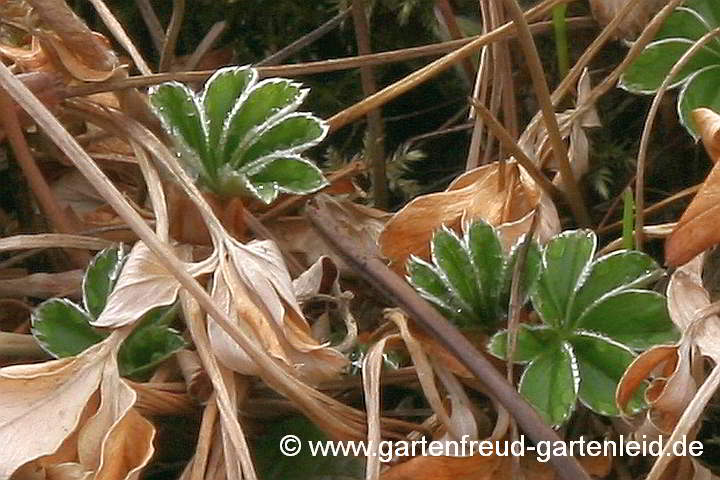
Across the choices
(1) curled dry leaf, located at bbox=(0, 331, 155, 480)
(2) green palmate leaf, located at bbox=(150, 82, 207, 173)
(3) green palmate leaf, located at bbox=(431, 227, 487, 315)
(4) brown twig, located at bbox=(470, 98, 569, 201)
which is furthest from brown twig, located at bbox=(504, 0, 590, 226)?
(1) curled dry leaf, located at bbox=(0, 331, 155, 480)

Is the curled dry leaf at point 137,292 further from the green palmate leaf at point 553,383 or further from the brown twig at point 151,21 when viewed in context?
the brown twig at point 151,21

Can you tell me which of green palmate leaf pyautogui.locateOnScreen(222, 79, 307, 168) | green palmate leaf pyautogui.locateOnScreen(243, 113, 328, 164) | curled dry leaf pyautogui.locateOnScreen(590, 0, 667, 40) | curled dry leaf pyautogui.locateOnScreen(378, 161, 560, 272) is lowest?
curled dry leaf pyautogui.locateOnScreen(378, 161, 560, 272)

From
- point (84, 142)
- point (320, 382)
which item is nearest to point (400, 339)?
point (320, 382)

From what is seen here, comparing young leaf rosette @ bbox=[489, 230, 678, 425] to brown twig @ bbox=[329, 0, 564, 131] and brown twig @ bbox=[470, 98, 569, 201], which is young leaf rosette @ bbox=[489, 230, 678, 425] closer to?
brown twig @ bbox=[470, 98, 569, 201]

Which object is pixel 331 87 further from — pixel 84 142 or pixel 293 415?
pixel 293 415

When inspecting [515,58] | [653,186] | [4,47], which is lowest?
[653,186]

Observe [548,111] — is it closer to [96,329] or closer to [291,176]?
[291,176]
